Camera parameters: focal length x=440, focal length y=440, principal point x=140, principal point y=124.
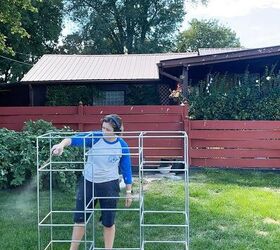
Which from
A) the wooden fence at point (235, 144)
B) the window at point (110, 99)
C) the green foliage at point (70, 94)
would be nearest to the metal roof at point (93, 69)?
the green foliage at point (70, 94)

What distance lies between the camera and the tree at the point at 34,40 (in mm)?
27156

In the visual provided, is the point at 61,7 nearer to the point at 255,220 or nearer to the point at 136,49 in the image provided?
the point at 136,49

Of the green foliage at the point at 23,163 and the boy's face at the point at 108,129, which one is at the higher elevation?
the boy's face at the point at 108,129

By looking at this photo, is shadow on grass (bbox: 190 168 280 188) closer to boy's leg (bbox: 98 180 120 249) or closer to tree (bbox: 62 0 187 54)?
boy's leg (bbox: 98 180 120 249)

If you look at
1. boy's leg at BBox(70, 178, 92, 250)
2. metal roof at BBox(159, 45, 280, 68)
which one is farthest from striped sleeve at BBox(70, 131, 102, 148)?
metal roof at BBox(159, 45, 280, 68)

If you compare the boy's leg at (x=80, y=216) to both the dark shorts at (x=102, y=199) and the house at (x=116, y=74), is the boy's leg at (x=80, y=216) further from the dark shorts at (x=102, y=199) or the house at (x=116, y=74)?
the house at (x=116, y=74)

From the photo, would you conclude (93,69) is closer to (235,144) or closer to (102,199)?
(235,144)

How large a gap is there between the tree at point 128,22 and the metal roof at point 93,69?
15.7m

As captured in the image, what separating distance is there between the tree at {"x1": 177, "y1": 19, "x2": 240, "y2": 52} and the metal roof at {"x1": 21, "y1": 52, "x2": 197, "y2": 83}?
2630cm

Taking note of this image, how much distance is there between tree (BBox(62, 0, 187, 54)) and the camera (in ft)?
110

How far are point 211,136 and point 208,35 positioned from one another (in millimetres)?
37432

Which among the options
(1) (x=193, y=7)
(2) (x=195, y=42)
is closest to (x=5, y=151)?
(1) (x=193, y=7)

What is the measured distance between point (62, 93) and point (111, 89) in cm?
173

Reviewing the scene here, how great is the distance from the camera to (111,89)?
1567 centimetres
